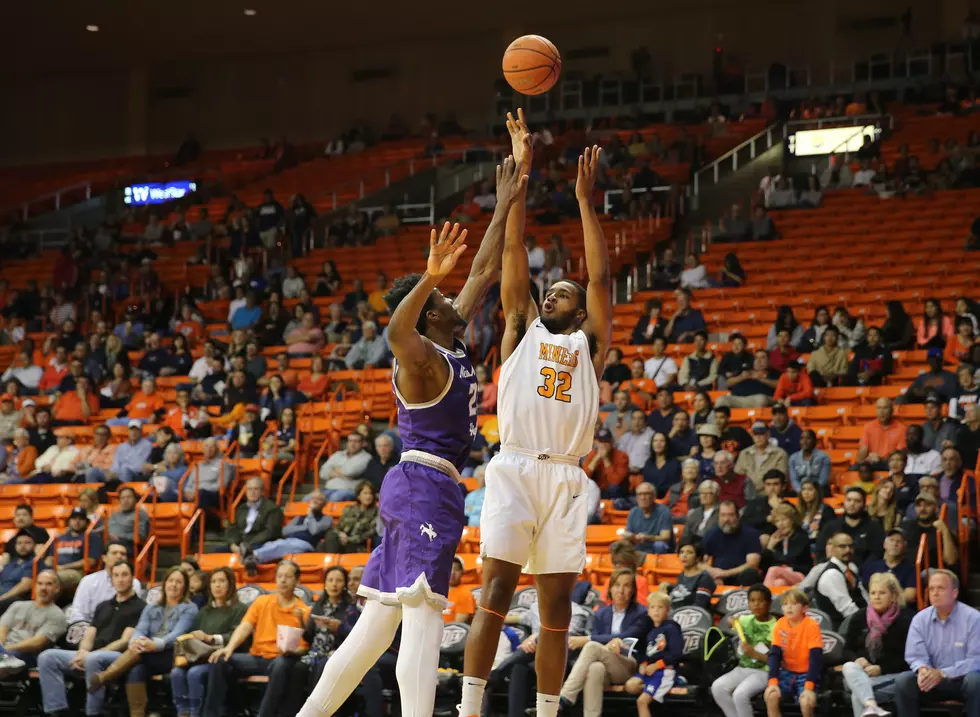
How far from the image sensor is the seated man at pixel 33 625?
11086mm

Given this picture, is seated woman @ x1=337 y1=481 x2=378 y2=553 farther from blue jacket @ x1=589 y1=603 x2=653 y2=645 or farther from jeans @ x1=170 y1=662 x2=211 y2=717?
blue jacket @ x1=589 y1=603 x2=653 y2=645

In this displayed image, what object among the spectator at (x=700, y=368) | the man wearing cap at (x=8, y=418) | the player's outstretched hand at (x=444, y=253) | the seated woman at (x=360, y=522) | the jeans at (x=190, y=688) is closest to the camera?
the player's outstretched hand at (x=444, y=253)

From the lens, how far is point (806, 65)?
2583 centimetres

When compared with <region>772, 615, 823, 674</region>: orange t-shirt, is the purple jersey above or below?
above

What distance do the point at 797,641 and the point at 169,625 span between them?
16.1 ft

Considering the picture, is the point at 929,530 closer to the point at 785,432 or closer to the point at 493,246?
the point at 785,432

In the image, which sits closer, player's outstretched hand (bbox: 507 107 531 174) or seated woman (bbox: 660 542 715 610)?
player's outstretched hand (bbox: 507 107 531 174)

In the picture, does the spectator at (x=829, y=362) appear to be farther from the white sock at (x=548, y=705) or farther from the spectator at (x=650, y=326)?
the white sock at (x=548, y=705)

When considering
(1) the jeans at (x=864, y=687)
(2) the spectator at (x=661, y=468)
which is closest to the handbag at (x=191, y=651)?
(2) the spectator at (x=661, y=468)

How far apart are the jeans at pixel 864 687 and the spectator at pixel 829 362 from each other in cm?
517

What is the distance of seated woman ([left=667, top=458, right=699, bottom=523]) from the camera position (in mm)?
11734

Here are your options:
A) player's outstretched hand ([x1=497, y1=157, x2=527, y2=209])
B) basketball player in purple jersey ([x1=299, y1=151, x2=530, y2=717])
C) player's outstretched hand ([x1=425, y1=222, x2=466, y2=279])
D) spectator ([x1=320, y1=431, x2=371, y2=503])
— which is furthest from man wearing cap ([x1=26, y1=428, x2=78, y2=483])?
player's outstretched hand ([x1=425, y1=222, x2=466, y2=279])

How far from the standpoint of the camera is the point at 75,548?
1259cm

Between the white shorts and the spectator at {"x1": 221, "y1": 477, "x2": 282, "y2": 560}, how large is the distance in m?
7.15
